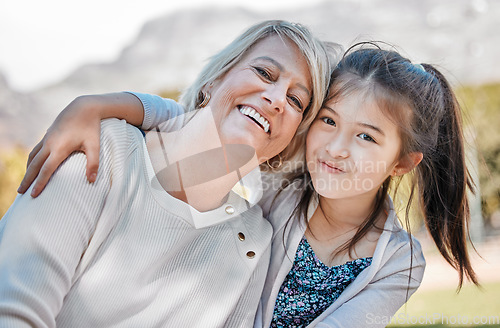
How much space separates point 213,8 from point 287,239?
2408 centimetres

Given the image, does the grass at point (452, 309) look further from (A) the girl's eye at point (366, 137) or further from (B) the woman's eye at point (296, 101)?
(B) the woman's eye at point (296, 101)

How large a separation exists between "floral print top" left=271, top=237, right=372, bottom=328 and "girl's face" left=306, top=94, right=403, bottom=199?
0.37 metres

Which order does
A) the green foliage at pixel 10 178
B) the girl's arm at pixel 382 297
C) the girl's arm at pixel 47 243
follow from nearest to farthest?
the girl's arm at pixel 47 243 → the girl's arm at pixel 382 297 → the green foliage at pixel 10 178

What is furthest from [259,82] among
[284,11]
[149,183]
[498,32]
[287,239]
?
[284,11]

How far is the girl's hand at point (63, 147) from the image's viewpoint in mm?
1747

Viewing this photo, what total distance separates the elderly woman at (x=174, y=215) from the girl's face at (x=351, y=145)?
142 mm

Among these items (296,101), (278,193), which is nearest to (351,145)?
(296,101)

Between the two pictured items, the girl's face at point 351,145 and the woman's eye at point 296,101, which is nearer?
the woman's eye at point 296,101

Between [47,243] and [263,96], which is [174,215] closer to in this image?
[47,243]

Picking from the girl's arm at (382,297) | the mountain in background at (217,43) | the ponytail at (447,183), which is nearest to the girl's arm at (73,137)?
the girl's arm at (382,297)

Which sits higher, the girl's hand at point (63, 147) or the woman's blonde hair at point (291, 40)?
the woman's blonde hair at point (291, 40)

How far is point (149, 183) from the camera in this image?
206 centimetres

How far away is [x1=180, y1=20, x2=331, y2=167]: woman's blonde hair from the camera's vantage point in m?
2.40

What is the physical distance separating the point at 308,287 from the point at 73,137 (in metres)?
1.45
